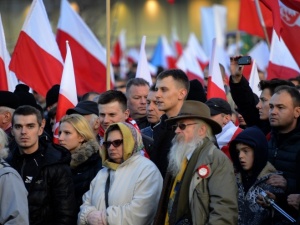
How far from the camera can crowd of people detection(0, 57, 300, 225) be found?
736 cm

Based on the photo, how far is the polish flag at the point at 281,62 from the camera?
1230cm

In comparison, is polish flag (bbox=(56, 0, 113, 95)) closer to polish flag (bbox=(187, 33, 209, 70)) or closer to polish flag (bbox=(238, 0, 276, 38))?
polish flag (bbox=(238, 0, 276, 38))

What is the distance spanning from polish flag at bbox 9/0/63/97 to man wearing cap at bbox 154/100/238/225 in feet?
16.1

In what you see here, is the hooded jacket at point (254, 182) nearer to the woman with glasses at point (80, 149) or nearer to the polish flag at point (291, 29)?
the woman with glasses at point (80, 149)

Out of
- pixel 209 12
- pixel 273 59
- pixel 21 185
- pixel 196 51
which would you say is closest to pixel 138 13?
pixel 209 12

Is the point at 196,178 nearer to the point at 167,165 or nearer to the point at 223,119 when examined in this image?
the point at 167,165

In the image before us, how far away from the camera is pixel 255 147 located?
7.82 m

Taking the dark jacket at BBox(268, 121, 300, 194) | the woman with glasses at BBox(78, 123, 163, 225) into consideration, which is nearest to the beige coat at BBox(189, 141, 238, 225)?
the dark jacket at BBox(268, 121, 300, 194)

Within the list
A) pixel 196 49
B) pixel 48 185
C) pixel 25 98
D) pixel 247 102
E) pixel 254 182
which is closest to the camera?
pixel 254 182

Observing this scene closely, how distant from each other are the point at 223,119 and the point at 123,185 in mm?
1940

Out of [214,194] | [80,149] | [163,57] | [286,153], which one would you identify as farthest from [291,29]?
[163,57]

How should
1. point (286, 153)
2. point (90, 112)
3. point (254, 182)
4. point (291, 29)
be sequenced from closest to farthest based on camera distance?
point (254, 182) < point (286, 153) < point (90, 112) < point (291, 29)

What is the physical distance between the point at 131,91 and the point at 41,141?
2360mm

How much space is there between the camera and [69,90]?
37.2 feet
